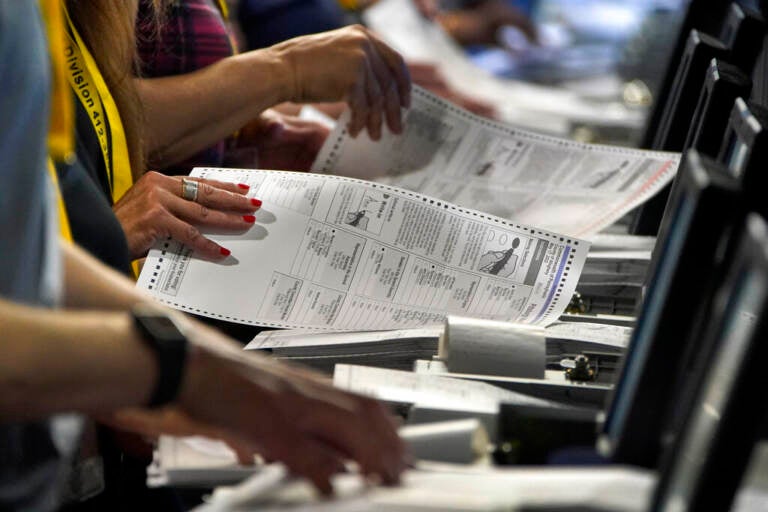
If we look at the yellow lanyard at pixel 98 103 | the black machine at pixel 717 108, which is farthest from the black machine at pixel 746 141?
the yellow lanyard at pixel 98 103

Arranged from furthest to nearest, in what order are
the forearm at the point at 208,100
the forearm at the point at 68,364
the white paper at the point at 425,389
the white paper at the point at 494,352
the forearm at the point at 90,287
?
the forearm at the point at 208,100
the white paper at the point at 494,352
the white paper at the point at 425,389
the forearm at the point at 90,287
the forearm at the point at 68,364

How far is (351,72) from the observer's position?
59.7 inches

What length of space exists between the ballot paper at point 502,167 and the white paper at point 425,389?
0.43 metres

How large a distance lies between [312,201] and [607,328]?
0.34 metres

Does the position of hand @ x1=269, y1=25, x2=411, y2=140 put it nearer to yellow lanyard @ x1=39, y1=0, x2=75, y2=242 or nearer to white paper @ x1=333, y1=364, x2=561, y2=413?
white paper @ x1=333, y1=364, x2=561, y2=413

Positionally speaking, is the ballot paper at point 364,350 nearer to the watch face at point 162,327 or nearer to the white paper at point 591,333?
the white paper at point 591,333

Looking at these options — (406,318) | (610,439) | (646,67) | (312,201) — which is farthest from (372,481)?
(646,67)

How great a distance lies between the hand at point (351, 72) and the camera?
152cm

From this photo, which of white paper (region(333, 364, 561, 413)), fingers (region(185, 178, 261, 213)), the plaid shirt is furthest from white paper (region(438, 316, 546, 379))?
the plaid shirt

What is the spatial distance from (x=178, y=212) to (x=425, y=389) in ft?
1.34

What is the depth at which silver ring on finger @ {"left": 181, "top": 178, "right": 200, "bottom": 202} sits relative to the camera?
4.06 feet

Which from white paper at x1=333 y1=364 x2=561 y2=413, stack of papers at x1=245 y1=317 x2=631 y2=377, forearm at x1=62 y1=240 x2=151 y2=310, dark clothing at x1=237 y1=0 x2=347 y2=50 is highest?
forearm at x1=62 y1=240 x2=151 y2=310

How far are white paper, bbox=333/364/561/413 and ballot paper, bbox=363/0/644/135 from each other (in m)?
2.01

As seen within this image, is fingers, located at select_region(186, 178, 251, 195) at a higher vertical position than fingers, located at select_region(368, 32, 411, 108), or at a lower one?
lower
